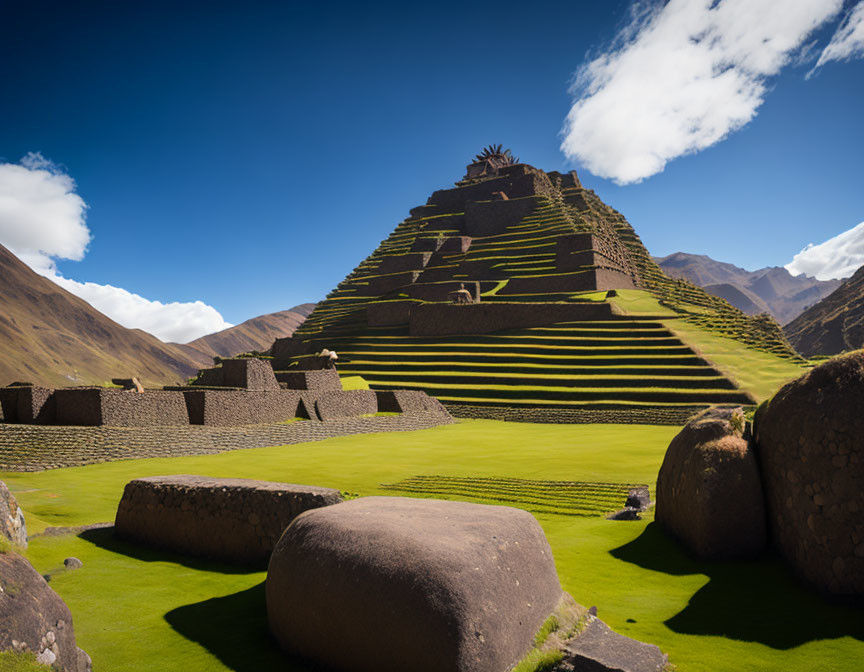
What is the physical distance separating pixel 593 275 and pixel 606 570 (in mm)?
47414

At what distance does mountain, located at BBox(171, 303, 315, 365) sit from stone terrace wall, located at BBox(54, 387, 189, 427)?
132857 mm

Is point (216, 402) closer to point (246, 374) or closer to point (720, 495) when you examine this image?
point (246, 374)

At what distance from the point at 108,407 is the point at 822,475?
63.7 feet

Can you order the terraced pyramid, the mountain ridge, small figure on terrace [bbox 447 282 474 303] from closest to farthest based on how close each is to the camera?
the terraced pyramid < small figure on terrace [bbox 447 282 474 303] < the mountain ridge

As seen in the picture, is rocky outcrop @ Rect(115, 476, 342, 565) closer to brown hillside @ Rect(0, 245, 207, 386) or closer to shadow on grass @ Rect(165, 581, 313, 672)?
shadow on grass @ Rect(165, 581, 313, 672)

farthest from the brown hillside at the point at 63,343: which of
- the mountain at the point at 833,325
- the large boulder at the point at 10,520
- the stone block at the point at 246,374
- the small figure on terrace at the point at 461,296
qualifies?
the mountain at the point at 833,325

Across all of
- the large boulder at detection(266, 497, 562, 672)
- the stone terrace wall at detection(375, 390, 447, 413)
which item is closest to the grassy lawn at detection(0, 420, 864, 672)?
the large boulder at detection(266, 497, 562, 672)

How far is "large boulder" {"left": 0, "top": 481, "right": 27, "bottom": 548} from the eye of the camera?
607 centimetres

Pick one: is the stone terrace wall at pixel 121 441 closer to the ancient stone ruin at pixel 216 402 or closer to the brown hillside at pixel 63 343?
the ancient stone ruin at pixel 216 402

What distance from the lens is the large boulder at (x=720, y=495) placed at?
592 cm

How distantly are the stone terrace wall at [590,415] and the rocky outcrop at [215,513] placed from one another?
81.8 ft

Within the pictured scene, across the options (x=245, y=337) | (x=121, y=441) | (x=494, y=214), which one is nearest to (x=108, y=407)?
(x=121, y=441)

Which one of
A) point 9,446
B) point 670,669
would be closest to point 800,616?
point 670,669

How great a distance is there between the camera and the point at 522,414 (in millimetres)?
32125
